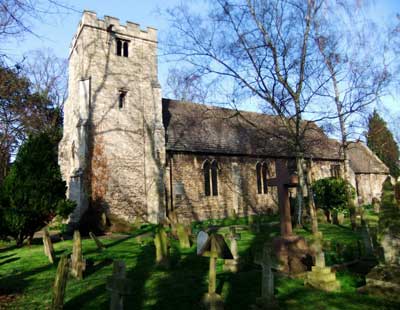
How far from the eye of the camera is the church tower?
55.8ft

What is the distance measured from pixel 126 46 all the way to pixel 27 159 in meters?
9.77

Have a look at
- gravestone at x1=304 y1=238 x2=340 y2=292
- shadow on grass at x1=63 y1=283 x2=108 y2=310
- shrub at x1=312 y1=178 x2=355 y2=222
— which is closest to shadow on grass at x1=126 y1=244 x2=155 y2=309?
shadow on grass at x1=63 y1=283 x2=108 y2=310

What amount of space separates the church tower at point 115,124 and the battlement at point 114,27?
0.03 metres

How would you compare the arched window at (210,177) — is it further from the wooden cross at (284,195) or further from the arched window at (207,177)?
the wooden cross at (284,195)

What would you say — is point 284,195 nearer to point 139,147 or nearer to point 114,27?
point 139,147

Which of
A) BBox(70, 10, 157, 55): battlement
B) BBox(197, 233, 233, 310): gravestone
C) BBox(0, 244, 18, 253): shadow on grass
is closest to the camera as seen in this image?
BBox(197, 233, 233, 310): gravestone

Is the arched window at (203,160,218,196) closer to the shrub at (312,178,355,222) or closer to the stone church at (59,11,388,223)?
the stone church at (59,11,388,223)

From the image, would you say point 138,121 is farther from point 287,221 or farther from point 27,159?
point 287,221

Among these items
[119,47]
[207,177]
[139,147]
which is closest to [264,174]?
[207,177]

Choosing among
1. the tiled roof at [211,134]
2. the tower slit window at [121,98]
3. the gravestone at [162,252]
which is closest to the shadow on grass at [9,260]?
the gravestone at [162,252]

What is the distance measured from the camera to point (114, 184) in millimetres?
17469

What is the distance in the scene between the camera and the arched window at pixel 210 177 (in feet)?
66.8

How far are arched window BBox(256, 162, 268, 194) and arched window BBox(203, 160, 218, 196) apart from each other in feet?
11.6

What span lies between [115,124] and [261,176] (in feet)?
35.2
